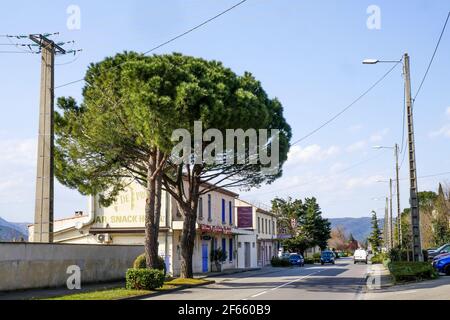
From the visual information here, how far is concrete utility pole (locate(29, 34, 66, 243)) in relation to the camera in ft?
77.6

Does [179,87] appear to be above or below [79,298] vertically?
above

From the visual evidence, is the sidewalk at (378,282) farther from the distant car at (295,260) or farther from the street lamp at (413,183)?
the distant car at (295,260)

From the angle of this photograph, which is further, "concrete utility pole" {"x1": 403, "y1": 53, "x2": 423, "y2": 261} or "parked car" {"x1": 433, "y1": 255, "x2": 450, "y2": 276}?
"parked car" {"x1": 433, "y1": 255, "x2": 450, "y2": 276}

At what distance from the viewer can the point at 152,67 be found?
2125 cm

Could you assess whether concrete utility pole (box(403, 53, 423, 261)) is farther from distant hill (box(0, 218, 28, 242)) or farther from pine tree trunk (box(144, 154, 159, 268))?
distant hill (box(0, 218, 28, 242))

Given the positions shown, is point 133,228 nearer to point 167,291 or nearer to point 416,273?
point 167,291

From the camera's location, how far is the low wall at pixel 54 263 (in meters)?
21.8

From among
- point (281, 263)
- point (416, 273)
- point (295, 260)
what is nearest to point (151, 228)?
point (416, 273)

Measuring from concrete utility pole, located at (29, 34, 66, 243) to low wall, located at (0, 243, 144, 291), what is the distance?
92 centimetres

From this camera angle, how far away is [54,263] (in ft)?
80.7

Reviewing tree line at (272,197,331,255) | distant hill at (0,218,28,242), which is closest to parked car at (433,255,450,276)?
distant hill at (0,218,28,242)

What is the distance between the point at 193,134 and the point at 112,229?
59.3ft
